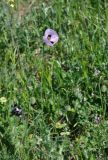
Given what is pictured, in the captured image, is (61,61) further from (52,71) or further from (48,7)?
(48,7)

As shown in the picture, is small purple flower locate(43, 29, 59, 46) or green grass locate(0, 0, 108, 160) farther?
small purple flower locate(43, 29, 59, 46)

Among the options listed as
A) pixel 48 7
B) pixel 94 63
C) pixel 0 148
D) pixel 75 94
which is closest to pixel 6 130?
pixel 0 148

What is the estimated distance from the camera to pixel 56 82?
2.94 meters

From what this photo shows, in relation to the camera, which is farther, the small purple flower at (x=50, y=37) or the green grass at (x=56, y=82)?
the small purple flower at (x=50, y=37)

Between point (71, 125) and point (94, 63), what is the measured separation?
45cm

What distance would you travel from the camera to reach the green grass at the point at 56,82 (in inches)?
99.9

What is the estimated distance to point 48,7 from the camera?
361cm

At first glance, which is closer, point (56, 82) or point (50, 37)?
point (50, 37)

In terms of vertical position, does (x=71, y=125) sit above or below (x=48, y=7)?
below

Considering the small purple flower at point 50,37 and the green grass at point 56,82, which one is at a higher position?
the small purple flower at point 50,37

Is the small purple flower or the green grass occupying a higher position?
the small purple flower

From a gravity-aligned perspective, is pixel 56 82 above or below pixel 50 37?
below

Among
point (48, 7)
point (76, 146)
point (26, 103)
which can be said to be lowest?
point (76, 146)

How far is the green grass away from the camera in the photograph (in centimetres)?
254
